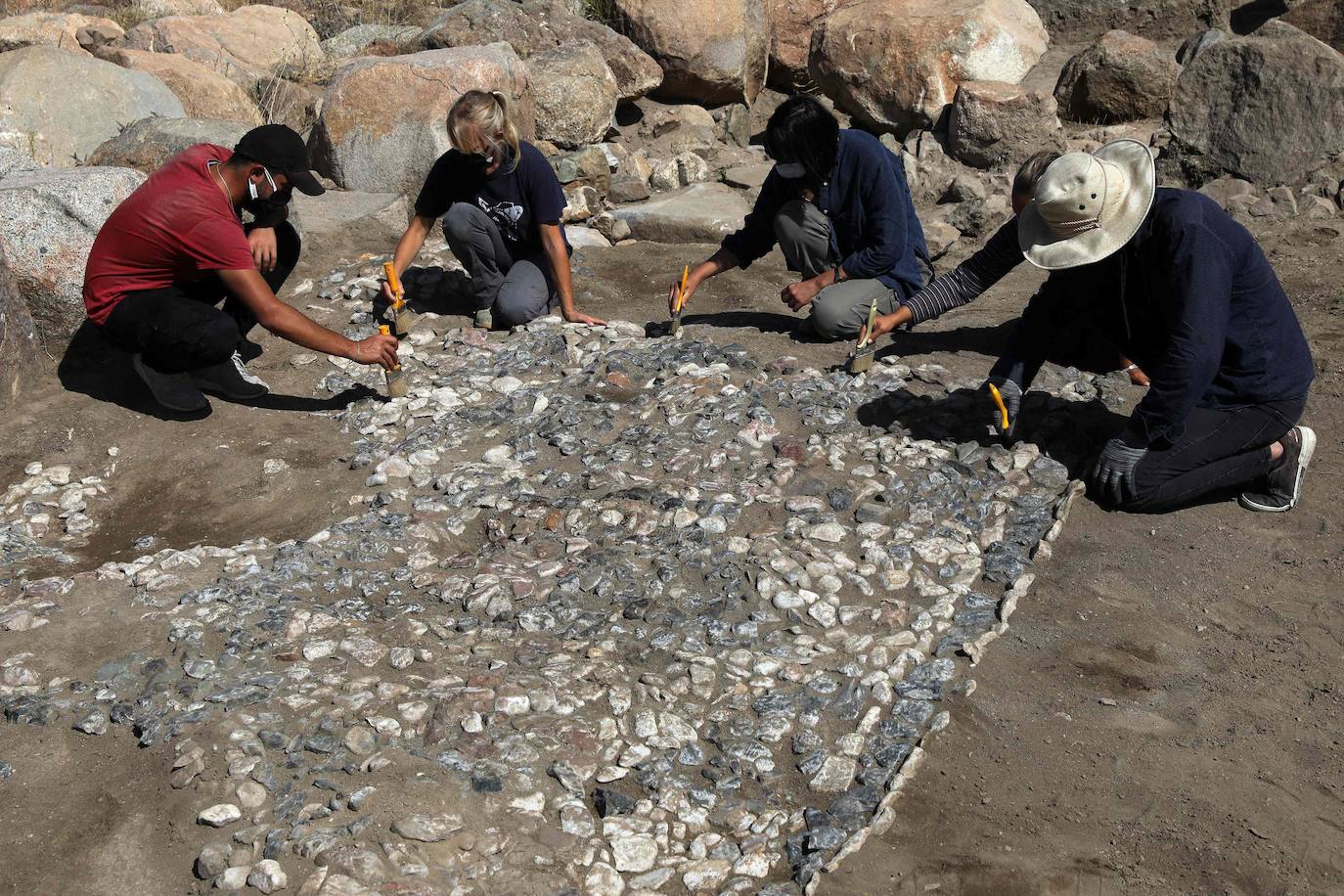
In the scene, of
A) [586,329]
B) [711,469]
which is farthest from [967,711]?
[586,329]

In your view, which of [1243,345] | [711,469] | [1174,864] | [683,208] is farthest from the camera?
[683,208]

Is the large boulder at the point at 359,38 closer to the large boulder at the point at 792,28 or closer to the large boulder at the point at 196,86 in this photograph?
the large boulder at the point at 196,86

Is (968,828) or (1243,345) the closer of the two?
(968,828)

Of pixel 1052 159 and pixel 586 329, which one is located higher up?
pixel 1052 159

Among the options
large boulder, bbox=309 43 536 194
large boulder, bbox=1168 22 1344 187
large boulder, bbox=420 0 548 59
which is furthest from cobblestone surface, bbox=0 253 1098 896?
large boulder, bbox=420 0 548 59

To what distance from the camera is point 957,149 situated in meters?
8.31

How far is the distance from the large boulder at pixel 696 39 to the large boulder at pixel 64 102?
4181mm

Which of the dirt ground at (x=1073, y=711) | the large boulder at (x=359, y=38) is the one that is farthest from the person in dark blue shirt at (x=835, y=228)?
the large boulder at (x=359, y=38)

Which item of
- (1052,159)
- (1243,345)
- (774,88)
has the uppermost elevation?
(1052,159)

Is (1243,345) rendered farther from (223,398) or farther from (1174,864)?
(223,398)

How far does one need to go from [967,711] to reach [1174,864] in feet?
2.34

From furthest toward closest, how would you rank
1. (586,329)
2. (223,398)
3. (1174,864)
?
(586,329)
(223,398)
(1174,864)

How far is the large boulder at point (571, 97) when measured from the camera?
865 centimetres

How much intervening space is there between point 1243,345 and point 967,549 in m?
1.19
